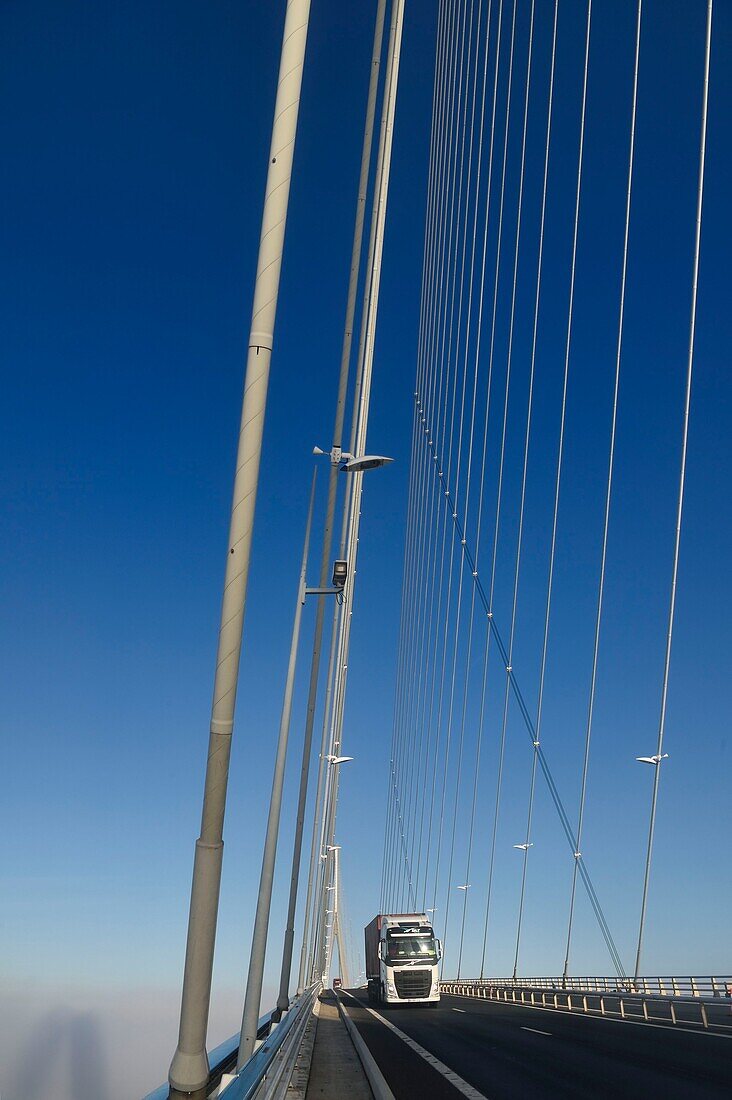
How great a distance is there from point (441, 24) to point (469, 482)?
23.4m

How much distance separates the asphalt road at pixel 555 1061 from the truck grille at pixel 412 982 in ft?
42.2

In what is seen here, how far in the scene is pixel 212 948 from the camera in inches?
217

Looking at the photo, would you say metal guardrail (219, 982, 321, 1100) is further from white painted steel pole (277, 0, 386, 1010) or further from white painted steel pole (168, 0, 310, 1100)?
white painted steel pole (277, 0, 386, 1010)

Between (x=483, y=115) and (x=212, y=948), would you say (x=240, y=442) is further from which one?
(x=483, y=115)

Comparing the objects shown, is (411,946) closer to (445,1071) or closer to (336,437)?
(336,437)

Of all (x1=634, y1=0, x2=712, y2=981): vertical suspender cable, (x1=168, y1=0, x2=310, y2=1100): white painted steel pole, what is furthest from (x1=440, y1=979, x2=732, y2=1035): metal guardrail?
(x1=168, y1=0, x2=310, y2=1100): white painted steel pole

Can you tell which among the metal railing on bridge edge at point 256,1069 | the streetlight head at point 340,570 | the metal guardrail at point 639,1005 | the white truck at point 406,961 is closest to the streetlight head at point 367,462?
the streetlight head at point 340,570

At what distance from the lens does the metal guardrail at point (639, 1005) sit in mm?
20830

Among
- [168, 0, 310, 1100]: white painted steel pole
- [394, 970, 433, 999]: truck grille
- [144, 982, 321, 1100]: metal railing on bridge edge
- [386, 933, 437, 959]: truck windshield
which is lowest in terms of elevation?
[394, 970, 433, 999]: truck grille

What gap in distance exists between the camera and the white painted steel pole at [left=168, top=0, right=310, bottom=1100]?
5379mm

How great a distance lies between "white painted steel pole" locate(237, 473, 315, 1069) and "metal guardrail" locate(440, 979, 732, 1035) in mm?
8940

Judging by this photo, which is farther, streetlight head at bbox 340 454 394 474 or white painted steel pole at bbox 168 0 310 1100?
streetlight head at bbox 340 454 394 474

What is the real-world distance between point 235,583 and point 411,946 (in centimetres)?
3114

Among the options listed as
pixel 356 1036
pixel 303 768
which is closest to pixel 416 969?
pixel 303 768
